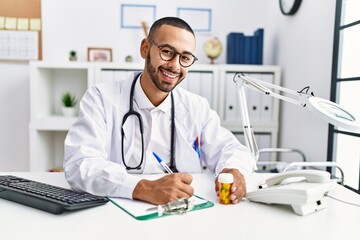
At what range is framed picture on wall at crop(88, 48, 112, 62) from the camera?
2719 millimetres

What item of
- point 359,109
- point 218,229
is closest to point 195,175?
point 218,229

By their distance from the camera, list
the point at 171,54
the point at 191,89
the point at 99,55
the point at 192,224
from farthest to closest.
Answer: the point at 99,55
the point at 191,89
the point at 171,54
the point at 192,224

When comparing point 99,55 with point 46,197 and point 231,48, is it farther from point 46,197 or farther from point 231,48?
point 46,197

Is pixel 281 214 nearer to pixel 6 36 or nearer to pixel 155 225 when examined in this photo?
pixel 155 225

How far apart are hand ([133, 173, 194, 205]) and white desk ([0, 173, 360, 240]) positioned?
8cm

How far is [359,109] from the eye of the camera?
5.56 ft

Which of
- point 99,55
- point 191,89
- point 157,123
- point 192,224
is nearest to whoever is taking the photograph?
point 192,224

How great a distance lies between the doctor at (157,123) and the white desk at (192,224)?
0.90 ft

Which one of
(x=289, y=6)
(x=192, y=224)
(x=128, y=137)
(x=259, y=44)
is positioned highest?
(x=289, y=6)

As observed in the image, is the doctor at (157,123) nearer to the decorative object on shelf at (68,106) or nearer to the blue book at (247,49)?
the blue book at (247,49)

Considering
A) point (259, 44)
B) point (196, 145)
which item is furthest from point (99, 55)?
point (196, 145)

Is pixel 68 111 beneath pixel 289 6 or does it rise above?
beneath

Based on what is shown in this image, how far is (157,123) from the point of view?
4.96 feet

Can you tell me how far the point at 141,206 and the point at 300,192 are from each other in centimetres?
44
